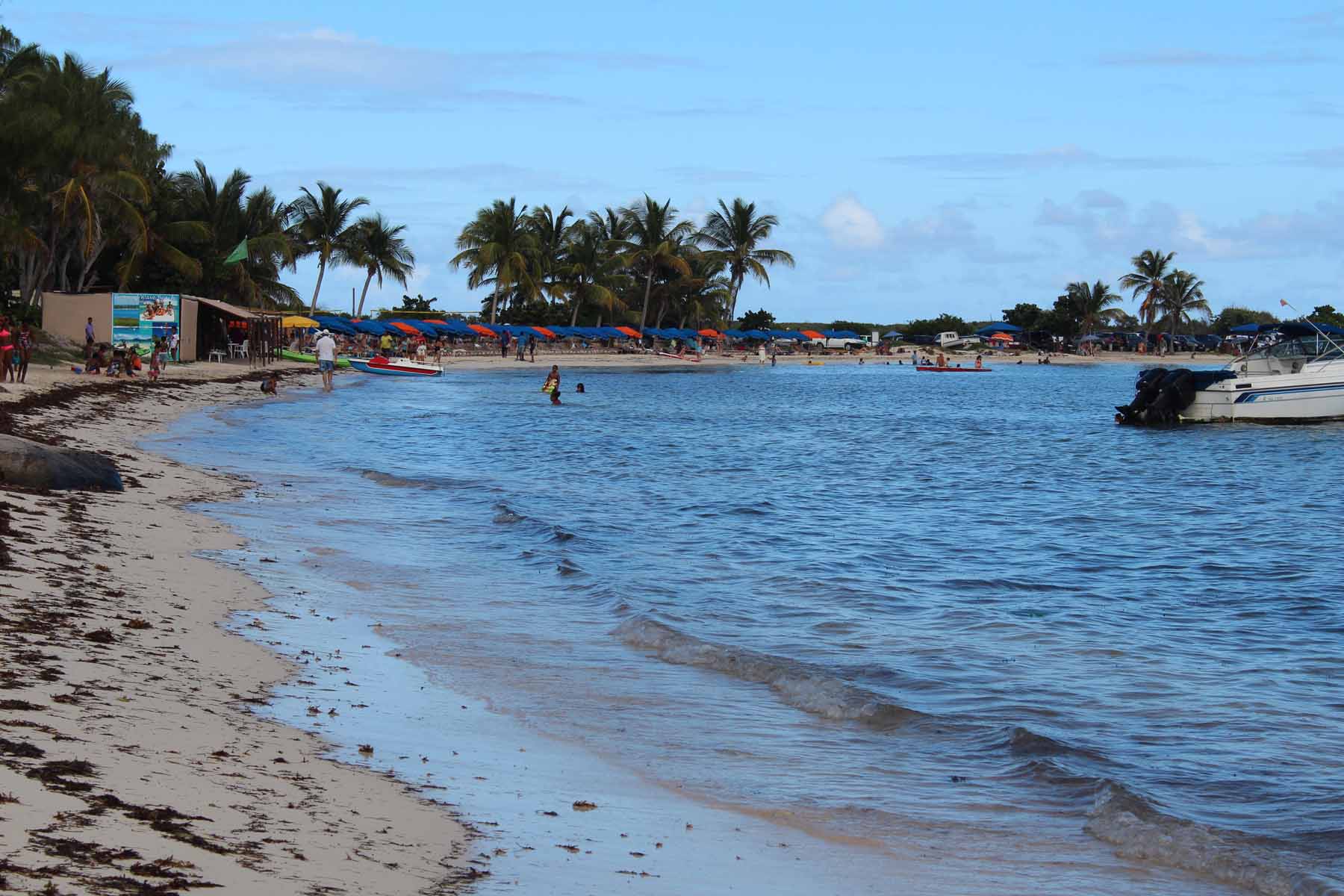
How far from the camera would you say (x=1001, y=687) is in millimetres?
9094

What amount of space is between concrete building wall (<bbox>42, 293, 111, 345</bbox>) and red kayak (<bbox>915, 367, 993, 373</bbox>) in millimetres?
67761

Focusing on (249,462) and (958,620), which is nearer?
(958,620)

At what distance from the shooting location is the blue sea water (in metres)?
6.64

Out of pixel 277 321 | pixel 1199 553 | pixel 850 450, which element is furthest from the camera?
pixel 277 321

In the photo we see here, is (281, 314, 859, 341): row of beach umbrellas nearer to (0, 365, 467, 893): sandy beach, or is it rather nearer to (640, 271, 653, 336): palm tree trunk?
(640, 271, 653, 336): palm tree trunk

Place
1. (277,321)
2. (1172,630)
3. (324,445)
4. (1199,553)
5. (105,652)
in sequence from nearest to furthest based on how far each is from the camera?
1. (105,652)
2. (1172,630)
3. (1199,553)
4. (324,445)
5. (277,321)

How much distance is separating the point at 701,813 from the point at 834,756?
1486 millimetres

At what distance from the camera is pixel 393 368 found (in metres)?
61.2

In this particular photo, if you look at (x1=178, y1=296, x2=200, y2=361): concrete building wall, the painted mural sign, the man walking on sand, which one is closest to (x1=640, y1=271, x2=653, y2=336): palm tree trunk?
(x1=178, y1=296, x2=200, y2=361): concrete building wall

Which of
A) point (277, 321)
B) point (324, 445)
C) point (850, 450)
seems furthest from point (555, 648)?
point (277, 321)

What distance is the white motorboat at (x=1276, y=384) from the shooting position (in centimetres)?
3659

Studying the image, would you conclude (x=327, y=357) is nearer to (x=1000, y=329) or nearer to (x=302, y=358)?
(x=302, y=358)

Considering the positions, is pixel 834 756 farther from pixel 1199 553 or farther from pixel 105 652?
pixel 1199 553

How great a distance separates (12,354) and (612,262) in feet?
209
